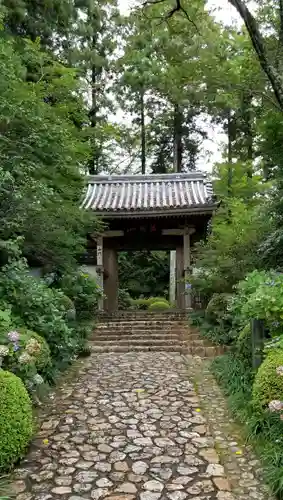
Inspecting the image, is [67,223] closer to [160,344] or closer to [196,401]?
[160,344]

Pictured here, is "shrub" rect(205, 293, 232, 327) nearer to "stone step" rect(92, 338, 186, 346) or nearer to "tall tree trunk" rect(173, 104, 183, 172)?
"stone step" rect(92, 338, 186, 346)

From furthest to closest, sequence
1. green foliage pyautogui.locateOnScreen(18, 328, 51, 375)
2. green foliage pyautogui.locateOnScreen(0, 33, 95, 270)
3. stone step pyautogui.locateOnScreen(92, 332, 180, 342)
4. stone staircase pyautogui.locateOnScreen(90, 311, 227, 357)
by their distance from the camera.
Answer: stone step pyautogui.locateOnScreen(92, 332, 180, 342) → stone staircase pyautogui.locateOnScreen(90, 311, 227, 357) → green foliage pyautogui.locateOnScreen(0, 33, 95, 270) → green foliage pyautogui.locateOnScreen(18, 328, 51, 375)

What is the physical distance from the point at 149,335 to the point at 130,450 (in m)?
5.46

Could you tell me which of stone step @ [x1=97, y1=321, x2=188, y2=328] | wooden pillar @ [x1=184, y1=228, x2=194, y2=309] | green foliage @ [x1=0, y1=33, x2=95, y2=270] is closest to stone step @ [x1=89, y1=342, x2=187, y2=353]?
stone step @ [x1=97, y1=321, x2=188, y2=328]

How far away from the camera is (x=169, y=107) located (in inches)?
786

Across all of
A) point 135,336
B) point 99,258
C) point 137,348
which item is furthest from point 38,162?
point 99,258

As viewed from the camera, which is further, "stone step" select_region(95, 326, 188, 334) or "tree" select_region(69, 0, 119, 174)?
"tree" select_region(69, 0, 119, 174)

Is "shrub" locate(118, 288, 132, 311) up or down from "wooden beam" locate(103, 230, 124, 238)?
down

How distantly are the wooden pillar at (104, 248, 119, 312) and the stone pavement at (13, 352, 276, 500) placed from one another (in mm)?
6728

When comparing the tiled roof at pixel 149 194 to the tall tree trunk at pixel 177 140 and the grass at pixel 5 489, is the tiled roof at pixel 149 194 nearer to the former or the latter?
the tall tree trunk at pixel 177 140

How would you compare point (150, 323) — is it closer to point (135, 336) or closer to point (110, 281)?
point (135, 336)

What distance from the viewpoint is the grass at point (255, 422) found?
2.90 meters

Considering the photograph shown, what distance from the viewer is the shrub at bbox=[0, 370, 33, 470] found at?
2.97 meters

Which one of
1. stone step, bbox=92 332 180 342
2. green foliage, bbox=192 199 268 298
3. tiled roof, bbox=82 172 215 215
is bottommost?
stone step, bbox=92 332 180 342
